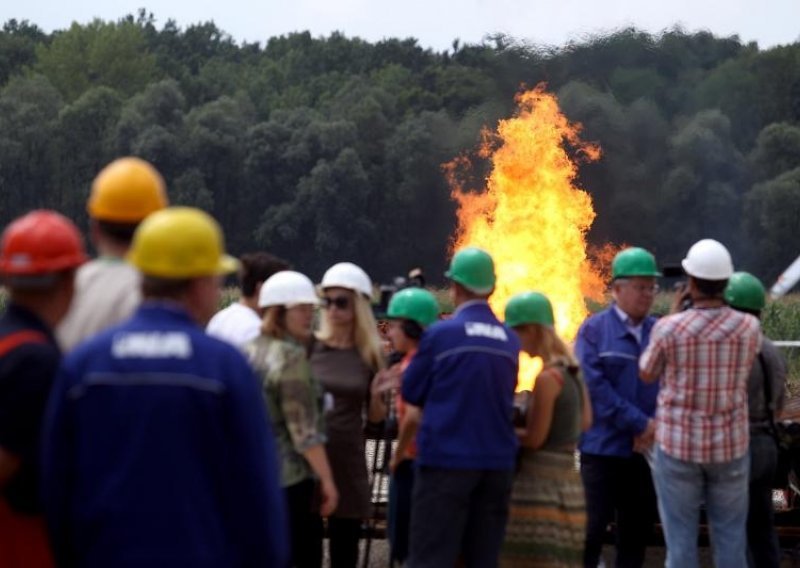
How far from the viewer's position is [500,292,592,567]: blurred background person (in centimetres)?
754

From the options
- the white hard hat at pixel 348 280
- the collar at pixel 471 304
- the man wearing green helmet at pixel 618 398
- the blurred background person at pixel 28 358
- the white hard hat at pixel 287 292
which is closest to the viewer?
the blurred background person at pixel 28 358

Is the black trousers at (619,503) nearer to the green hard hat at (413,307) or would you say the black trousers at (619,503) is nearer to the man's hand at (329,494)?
the green hard hat at (413,307)

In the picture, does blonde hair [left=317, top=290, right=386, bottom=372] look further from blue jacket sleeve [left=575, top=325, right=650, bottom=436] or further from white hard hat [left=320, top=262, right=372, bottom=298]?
blue jacket sleeve [left=575, top=325, right=650, bottom=436]

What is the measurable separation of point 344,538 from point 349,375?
783 millimetres

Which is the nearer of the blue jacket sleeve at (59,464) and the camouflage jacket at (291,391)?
the blue jacket sleeve at (59,464)

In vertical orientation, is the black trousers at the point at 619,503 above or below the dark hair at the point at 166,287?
below

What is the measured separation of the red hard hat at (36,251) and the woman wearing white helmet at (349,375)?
336 centimetres

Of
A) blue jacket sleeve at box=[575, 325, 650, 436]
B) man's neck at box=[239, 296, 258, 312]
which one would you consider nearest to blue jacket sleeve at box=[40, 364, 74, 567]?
man's neck at box=[239, 296, 258, 312]

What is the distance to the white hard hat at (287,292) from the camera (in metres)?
7.30

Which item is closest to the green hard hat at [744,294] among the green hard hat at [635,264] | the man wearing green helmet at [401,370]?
the green hard hat at [635,264]

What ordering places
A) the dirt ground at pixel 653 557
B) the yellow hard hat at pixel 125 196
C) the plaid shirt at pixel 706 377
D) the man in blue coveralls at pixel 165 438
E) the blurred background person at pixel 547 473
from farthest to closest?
the dirt ground at pixel 653 557 → the plaid shirt at pixel 706 377 → the blurred background person at pixel 547 473 → the yellow hard hat at pixel 125 196 → the man in blue coveralls at pixel 165 438

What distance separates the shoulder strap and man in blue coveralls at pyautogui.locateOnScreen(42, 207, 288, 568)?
0.38 metres

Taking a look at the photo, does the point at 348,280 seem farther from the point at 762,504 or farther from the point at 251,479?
the point at 251,479

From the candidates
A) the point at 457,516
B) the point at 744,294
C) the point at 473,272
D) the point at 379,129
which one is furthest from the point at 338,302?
the point at 379,129
